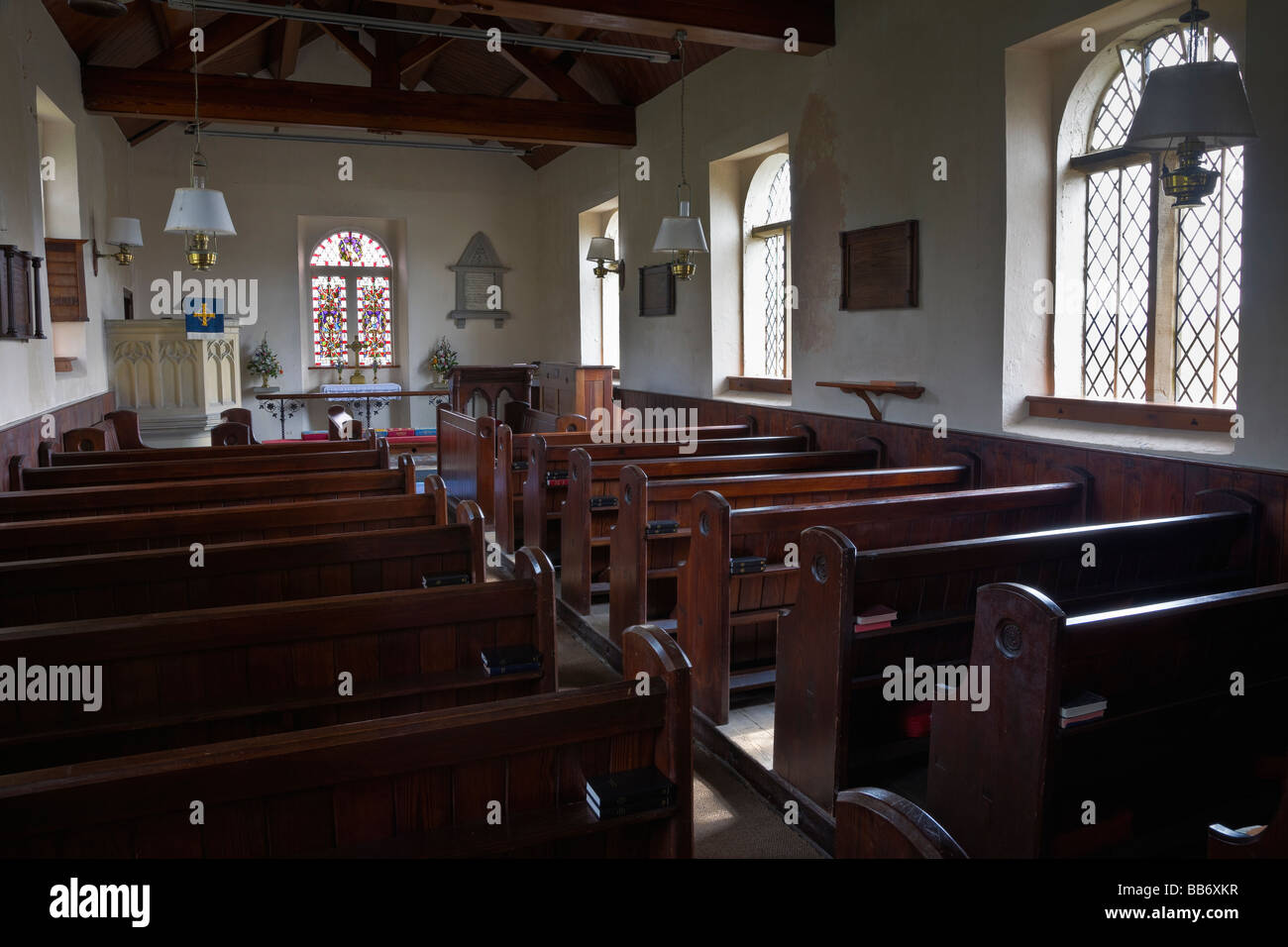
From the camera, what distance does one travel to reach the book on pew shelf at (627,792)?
4.83ft

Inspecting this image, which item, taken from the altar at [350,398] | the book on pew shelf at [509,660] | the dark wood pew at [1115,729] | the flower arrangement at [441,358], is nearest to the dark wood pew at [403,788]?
the book on pew shelf at [509,660]

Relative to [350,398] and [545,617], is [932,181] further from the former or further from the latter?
[350,398]

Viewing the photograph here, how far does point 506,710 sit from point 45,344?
511 centimetres

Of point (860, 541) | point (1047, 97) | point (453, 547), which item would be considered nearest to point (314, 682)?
point (453, 547)

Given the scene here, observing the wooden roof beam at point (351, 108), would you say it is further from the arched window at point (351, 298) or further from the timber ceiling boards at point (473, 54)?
the arched window at point (351, 298)

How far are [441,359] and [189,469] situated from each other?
22.5ft

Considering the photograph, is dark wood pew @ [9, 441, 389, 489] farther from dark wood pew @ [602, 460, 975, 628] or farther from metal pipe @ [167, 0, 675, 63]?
metal pipe @ [167, 0, 675, 63]

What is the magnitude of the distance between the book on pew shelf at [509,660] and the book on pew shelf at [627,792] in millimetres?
620

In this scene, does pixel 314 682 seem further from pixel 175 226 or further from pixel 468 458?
pixel 468 458

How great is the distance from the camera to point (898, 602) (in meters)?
2.66

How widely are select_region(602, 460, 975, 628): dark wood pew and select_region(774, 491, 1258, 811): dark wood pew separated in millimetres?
986

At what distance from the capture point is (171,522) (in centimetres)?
306

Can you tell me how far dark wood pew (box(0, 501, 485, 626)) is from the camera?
2.40m
